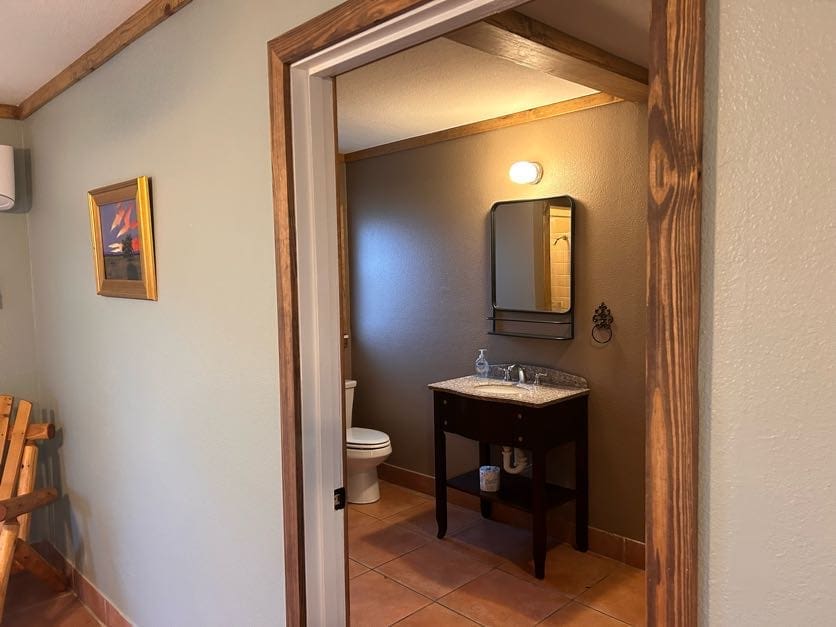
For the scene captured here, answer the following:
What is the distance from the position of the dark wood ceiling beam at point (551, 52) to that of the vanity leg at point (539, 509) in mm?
1629

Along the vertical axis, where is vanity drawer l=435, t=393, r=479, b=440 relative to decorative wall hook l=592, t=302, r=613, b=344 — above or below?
below

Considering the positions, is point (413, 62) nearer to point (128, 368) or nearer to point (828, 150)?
point (128, 368)

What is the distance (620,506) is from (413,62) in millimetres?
2263

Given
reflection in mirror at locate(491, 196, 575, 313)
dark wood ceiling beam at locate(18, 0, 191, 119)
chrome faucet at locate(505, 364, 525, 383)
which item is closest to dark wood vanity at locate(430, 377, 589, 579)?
chrome faucet at locate(505, 364, 525, 383)

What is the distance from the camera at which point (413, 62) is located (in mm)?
2498

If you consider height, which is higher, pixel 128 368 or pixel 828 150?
pixel 828 150

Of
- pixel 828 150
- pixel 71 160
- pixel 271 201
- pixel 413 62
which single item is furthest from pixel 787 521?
pixel 71 160

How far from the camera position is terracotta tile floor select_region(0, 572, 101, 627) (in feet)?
9.23

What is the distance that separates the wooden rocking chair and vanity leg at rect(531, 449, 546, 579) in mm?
2100

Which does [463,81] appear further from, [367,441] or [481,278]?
[367,441]

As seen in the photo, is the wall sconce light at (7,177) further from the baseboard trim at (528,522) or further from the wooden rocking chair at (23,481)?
the baseboard trim at (528,522)

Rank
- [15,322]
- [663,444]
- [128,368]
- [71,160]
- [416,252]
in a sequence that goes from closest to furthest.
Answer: [663,444] < [128,368] < [71,160] < [15,322] < [416,252]

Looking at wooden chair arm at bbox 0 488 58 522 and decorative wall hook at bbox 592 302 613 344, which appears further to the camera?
decorative wall hook at bbox 592 302 613 344

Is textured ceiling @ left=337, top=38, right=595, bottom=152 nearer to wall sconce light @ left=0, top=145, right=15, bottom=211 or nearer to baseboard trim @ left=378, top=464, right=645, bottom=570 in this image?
wall sconce light @ left=0, top=145, right=15, bottom=211
